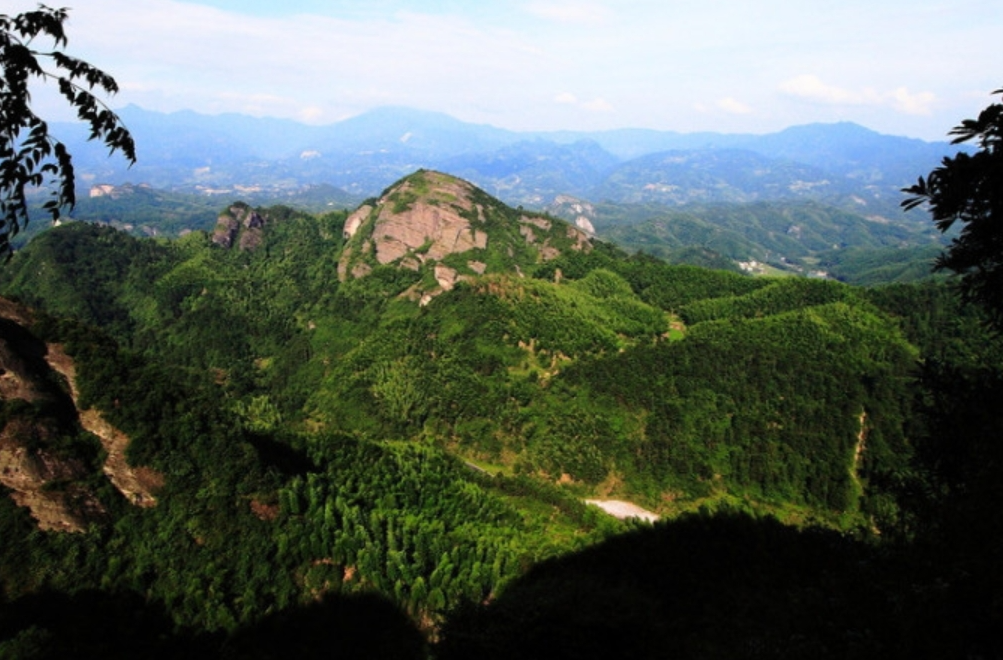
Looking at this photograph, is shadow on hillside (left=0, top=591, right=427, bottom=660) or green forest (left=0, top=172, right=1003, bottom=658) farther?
shadow on hillside (left=0, top=591, right=427, bottom=660)

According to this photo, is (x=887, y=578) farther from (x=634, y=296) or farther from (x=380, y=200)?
(x=380, y=200)

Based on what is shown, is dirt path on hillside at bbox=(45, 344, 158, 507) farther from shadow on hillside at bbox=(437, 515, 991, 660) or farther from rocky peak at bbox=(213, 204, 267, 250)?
rocky peak at bbox=(213, 204, 267, 250)

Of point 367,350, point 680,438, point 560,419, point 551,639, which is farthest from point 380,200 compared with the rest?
point 551,639

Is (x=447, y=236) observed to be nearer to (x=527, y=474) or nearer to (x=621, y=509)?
(x=527, y=474)

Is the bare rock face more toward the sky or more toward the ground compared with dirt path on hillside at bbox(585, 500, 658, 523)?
more toward the sky

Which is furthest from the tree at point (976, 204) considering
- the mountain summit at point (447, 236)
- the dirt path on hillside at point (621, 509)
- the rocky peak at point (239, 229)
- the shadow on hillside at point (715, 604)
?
the rocky peak at point (239, 229)

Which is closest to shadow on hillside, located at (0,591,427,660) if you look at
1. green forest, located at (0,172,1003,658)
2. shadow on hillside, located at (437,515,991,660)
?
green forest, located at (0,172,1003,658)
